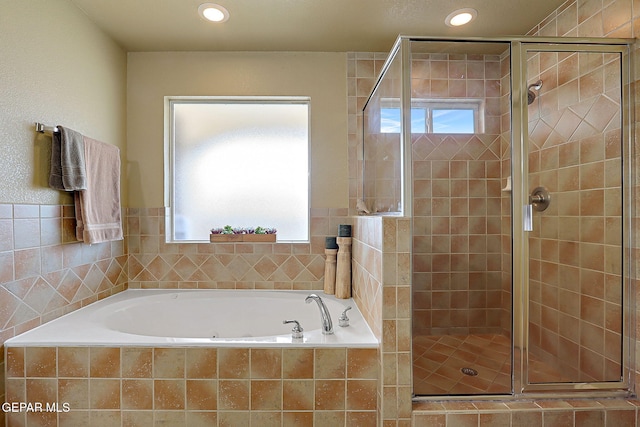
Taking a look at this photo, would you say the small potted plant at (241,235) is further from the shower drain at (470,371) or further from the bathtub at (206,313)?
the shower drain at (470,371)

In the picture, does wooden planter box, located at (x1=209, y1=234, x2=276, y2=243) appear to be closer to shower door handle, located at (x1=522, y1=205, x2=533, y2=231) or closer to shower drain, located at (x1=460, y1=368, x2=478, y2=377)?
shower drain, located at (x1=460, y1=368, x2=478, y2=377)

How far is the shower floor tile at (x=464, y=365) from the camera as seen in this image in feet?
5.15

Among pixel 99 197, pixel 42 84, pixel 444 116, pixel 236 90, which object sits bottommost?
pixel 99 197

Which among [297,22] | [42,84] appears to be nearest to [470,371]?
[297,22]

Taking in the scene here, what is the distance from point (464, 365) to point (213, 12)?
2515mm

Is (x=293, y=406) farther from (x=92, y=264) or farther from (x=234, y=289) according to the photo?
(x=92, y=264)

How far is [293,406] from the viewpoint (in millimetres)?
1524

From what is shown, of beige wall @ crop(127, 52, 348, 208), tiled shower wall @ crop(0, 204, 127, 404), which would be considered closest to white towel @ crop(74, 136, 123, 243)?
tiled shower wall @ crop(0, 204, 127, 404)

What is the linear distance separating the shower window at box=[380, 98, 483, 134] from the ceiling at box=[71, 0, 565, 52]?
26.9 inches

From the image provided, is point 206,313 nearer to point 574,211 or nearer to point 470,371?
point 470,371

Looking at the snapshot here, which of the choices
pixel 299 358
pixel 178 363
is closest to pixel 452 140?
pixel 299 358

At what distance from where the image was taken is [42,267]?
1791 mm

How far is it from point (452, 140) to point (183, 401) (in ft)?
6.08

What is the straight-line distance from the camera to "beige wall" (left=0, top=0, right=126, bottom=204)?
1589mm
